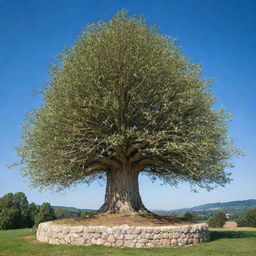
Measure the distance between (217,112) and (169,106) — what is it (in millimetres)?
4941

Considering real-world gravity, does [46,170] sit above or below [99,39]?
below

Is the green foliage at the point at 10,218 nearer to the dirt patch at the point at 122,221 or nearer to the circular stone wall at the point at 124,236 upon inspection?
the dirt patch at the point at 122,221

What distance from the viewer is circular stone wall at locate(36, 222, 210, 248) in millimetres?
20016

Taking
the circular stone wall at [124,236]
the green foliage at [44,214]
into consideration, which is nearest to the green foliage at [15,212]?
the green foliage at [44,214]

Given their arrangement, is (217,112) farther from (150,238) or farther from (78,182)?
(78,182)

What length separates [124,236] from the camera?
65.8ft

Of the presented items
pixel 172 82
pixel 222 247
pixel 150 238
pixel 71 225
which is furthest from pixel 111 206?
pixel 172 82

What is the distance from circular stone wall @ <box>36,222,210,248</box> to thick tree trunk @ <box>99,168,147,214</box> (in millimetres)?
4349

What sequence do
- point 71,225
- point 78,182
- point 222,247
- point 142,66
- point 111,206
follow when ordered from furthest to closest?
point 78,182 < point 111,206 < point 142,66 < point 71,225 < point 222,247

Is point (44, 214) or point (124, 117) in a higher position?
point (124, 117)

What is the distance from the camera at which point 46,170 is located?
84.9 ft

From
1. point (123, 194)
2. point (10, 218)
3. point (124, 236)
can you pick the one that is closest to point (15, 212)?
point (10, 218)

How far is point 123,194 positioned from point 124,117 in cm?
634

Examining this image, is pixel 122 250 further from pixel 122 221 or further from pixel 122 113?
pixel 122 113
